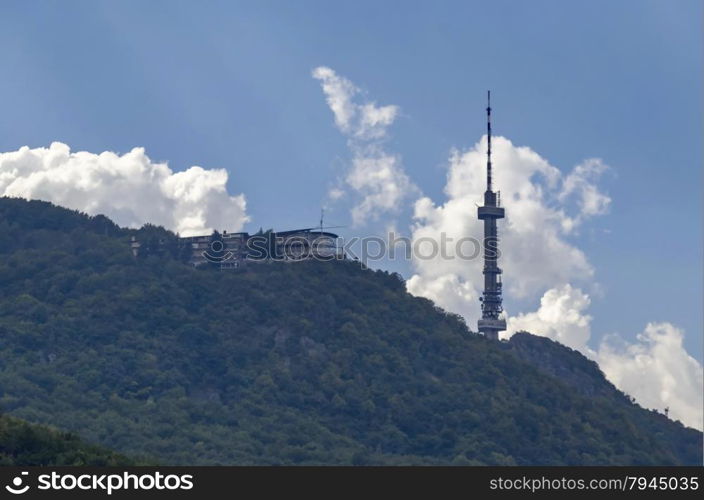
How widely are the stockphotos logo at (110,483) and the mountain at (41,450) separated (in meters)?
47.5

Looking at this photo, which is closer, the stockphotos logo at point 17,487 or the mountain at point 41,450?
the stockphotos logo at point 17,487

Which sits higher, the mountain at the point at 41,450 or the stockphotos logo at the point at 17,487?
the mountain at the point at 41,450

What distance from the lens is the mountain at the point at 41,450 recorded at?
158500 mm

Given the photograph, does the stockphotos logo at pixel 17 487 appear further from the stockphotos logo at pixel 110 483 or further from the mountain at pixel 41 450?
the mountain at pixel 41 450

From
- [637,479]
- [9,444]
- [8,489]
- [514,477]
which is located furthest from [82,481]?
[9,444]

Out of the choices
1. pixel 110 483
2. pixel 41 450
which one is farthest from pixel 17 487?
pixel 41 450

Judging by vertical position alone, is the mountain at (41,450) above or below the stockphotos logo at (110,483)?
above

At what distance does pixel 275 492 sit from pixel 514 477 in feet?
52.5

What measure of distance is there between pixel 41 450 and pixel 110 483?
177ft

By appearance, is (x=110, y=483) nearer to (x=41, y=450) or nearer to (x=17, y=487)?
(x=17, y=487)

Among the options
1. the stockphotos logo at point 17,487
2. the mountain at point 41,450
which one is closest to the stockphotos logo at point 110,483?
the stockphotos logo at point 17,487

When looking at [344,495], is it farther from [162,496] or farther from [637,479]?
[637,479]

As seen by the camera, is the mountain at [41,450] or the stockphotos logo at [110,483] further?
the mountain at [41,450]

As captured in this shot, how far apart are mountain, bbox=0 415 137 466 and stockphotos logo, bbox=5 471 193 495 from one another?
4750 centimetres
